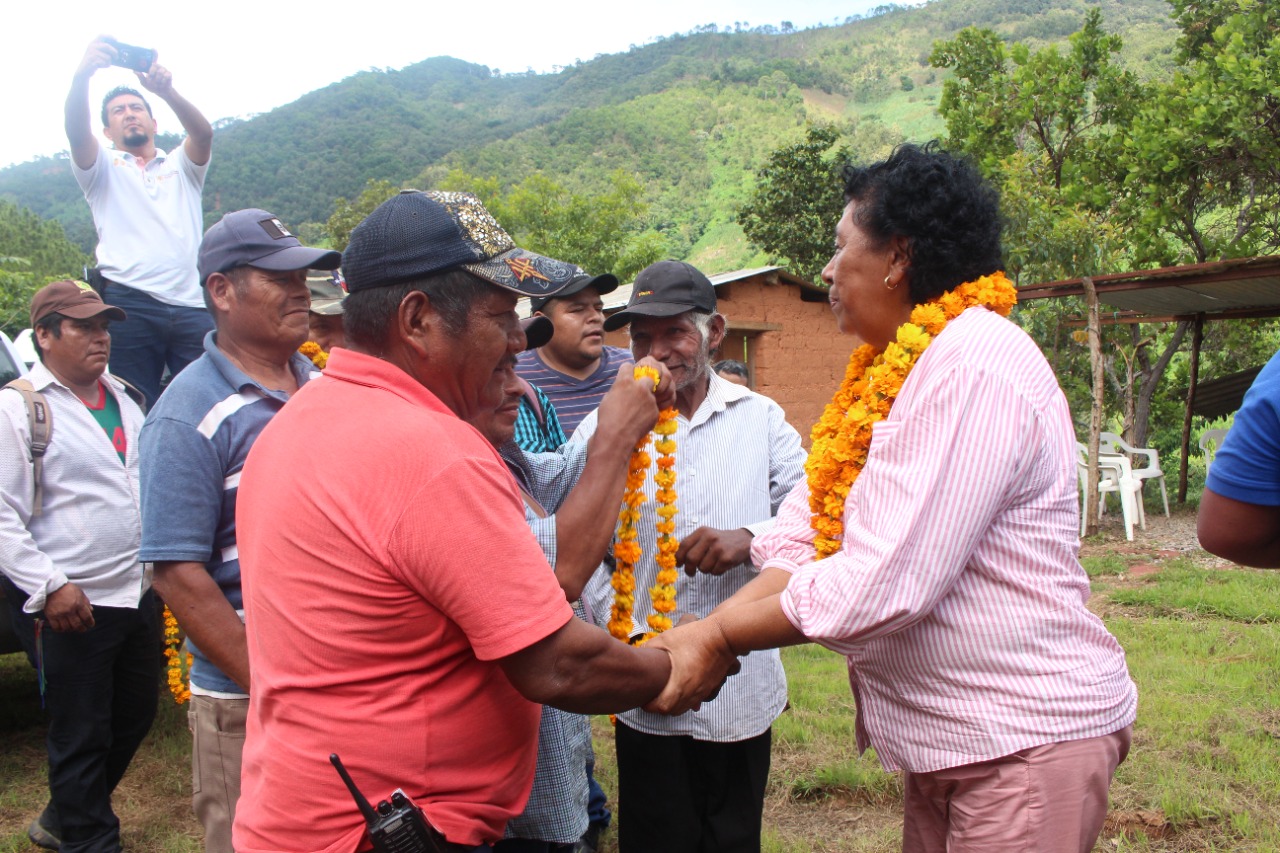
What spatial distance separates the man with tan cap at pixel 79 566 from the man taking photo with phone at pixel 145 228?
2.00 ft

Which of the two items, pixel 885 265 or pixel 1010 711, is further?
pixel 885 265

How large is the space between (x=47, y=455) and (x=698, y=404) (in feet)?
9.52

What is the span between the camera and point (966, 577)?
2.01 metres

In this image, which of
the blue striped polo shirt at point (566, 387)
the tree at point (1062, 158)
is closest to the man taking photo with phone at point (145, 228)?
the blue striped polo shirt at point (566, 387)

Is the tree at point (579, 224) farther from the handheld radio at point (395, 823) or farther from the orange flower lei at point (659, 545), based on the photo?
the handheld radio at point (395, 823)

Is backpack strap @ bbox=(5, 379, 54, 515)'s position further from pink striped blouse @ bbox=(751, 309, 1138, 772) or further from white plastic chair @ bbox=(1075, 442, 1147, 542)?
white plastic chair @ bbox=(1075, 442, 1147, 542)

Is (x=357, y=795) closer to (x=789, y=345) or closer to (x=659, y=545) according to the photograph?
(x=659, y=545)

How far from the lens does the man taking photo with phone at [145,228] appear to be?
5.04 meters

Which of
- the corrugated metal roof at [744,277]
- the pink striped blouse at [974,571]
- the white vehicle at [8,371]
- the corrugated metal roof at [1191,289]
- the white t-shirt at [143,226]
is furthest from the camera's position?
the corrugated metal roof at [744,277]

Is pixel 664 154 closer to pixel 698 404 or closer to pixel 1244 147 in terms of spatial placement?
pixel 1244 147

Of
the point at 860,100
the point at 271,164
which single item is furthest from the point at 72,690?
the point at 860,100

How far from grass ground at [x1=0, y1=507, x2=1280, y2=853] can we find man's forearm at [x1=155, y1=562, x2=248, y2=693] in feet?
7.47

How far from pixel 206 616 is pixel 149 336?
124 inches

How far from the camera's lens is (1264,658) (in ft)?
20.7
